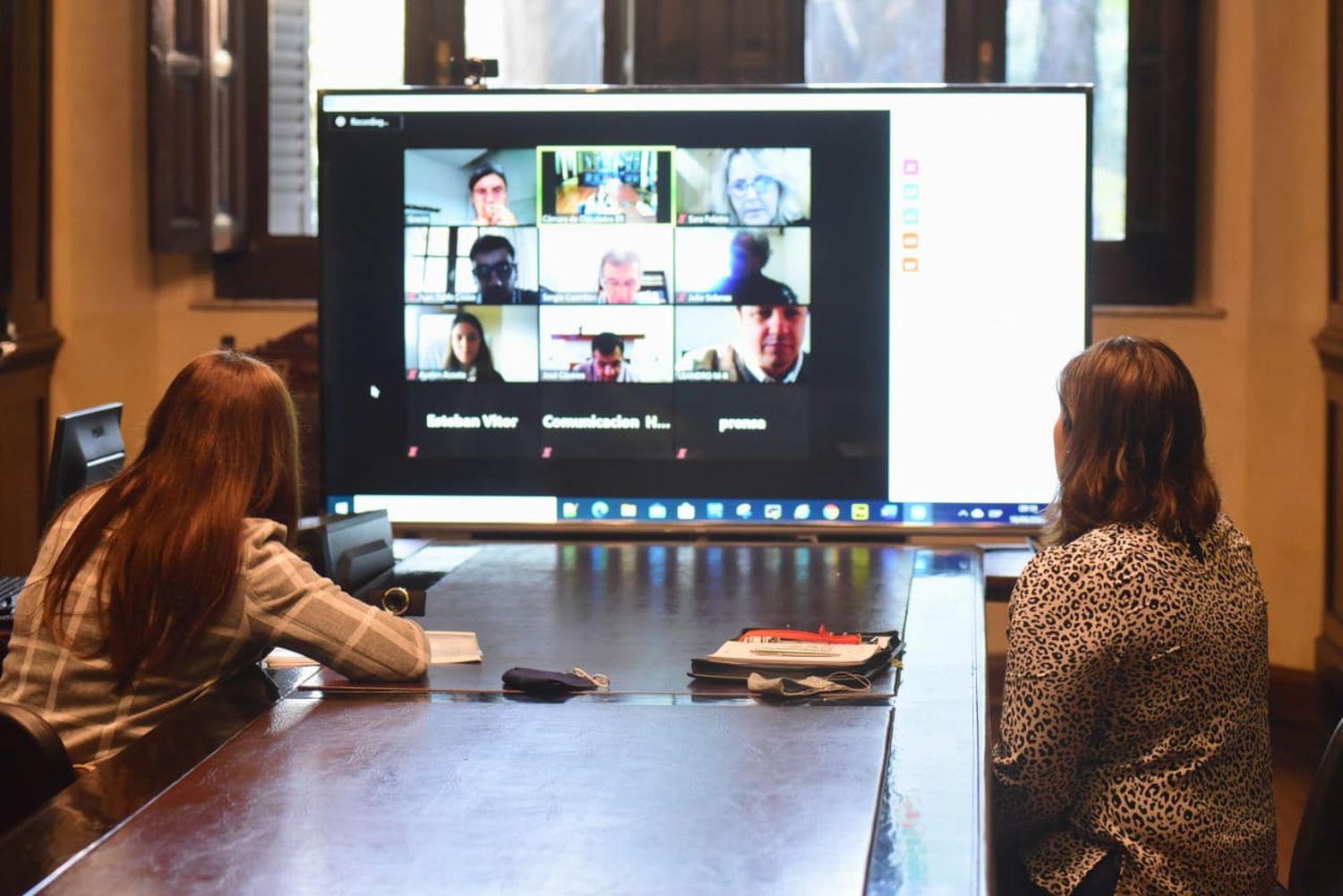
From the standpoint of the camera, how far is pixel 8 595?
3123mm

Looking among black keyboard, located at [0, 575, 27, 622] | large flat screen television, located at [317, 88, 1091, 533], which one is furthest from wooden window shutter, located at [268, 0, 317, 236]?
black keyboard, located at [0, 575, 27, 622]

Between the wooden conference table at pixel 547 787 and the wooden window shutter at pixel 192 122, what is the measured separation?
10.2ft

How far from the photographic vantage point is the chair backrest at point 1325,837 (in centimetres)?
195

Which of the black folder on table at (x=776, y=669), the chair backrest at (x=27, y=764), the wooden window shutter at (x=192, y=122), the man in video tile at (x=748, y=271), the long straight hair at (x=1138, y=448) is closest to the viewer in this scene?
the chair backrest at (x=27, y=764)

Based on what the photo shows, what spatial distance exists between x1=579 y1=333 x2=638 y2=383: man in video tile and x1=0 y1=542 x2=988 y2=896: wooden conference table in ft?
4.02

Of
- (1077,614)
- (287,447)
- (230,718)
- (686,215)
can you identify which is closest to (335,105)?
(686,215)

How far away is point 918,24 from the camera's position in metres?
5.54

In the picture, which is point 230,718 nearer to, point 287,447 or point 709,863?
point 287,447

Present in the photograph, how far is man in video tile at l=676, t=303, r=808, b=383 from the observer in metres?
3.81

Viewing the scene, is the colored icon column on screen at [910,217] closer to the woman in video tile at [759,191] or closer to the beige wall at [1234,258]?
the woman in video tile at [759,191]

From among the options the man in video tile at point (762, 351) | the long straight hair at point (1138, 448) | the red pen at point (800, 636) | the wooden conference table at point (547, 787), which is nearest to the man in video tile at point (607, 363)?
the man in video tile at point (762, 351)

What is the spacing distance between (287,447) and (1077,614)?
1.07 metres

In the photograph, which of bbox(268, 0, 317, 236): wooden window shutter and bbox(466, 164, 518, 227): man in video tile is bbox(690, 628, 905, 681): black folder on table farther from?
bbox(268, 0, 317, 236): wooden window shutter

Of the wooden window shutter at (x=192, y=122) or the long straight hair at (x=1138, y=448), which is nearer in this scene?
the long straight hair at (x=1138, y=448)
